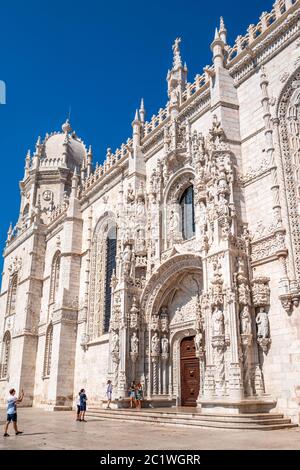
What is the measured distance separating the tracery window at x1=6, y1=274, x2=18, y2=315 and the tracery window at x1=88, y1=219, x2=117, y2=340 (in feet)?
41.7

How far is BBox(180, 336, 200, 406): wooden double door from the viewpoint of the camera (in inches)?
719

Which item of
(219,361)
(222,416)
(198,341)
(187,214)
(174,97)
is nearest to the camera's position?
(222,416)

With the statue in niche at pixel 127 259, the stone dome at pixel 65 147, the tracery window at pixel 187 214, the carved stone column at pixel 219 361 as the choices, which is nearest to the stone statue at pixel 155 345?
the statue in niche at pixel 127 259

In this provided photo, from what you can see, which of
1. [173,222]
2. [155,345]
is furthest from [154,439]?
[173,222]

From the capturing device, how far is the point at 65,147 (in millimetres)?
40438

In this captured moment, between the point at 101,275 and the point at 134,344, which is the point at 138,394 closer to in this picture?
the point at 134,344

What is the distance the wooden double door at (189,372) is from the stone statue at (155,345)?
1053mm

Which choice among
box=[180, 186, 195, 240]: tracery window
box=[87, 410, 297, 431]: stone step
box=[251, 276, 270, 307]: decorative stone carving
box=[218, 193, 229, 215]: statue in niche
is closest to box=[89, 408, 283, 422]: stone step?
box=[87, 410, 297, 431]: stone step

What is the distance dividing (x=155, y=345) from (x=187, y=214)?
19.8ft

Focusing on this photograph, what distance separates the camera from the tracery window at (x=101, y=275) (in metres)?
25.3

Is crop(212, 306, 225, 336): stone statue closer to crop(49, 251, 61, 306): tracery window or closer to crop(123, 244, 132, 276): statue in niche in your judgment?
crop(123, 244, 132, 276): statue in niche

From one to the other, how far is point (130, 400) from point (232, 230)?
8.20 metres
